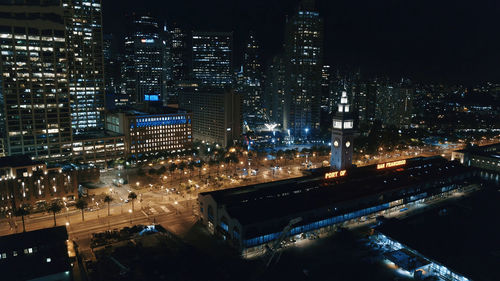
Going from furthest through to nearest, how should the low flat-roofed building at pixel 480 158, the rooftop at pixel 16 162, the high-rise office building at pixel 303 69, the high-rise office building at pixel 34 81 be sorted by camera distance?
1. the high-rise office building at pixel 303 69
2. the high-rise office building at pixel 34 81
3. the low flat-roofed building at pixel 480 158
4. the rooftop at pixel 16 162

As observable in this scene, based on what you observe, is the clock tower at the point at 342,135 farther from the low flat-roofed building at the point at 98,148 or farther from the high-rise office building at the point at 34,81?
the high-rise office building at the point at 34,81

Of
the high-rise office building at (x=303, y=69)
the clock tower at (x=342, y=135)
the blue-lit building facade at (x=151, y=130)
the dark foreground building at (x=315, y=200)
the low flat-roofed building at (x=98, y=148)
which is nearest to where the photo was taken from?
the dark foreground building at (x=315, y=200)

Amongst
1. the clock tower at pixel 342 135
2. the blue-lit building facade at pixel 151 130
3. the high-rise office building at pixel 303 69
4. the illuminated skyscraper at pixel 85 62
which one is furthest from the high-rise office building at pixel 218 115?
the clock tower at pixel 342 135

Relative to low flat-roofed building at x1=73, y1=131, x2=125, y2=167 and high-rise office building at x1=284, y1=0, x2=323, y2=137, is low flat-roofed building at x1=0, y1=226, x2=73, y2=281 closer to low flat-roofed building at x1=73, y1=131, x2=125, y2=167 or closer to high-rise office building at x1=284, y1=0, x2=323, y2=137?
low flat-roofed building at x1=73, y1=131, x2=125, y2=167

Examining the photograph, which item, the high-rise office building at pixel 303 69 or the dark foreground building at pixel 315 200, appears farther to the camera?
the high-rise office building at pixel 303 69

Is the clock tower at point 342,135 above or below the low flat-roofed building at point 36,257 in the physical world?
above

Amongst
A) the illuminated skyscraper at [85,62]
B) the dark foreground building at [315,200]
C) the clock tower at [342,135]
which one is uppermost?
the illuminated skyscraper at [85,62]

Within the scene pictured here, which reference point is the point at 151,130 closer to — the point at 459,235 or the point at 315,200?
the point at 315,200
